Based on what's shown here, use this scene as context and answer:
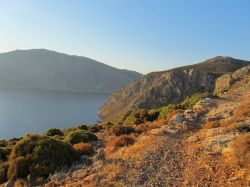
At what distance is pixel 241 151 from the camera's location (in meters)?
12.1

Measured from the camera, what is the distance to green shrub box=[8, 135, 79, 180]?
13.6 meters

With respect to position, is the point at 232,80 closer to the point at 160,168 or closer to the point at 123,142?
the point at 123,142

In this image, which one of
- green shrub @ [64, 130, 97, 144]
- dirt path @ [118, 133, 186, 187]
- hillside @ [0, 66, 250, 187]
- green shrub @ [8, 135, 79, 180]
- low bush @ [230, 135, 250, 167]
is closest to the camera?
dirt path @ [118, 133, 186, 187]

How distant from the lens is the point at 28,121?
122938 mm

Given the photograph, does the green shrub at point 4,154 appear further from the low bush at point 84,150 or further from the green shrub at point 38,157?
the low bush at point 84,150

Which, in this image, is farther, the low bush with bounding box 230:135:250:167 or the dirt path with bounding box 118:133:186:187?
the low bush with bounding box 230:135:250:167

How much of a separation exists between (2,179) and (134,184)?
6377mm

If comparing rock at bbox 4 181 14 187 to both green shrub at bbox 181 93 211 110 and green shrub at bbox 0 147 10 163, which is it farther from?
green shrub at bbox 181 93 211 110

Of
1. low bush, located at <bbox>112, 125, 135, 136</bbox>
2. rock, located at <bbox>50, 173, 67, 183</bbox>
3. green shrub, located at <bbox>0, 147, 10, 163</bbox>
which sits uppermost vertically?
low bush, located at <bbox>112, 125, 135, 136</bbox>

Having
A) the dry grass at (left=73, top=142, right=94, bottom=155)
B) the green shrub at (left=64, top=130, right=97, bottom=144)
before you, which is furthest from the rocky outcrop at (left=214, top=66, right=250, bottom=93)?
the dry grass at (left=73, top=142, right=94, bottom=155)

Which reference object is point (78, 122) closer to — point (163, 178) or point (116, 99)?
point (116, 99)

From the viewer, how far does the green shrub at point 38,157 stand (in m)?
13.6

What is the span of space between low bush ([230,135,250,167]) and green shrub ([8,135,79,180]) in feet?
22.2

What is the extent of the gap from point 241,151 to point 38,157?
7.87 metres
